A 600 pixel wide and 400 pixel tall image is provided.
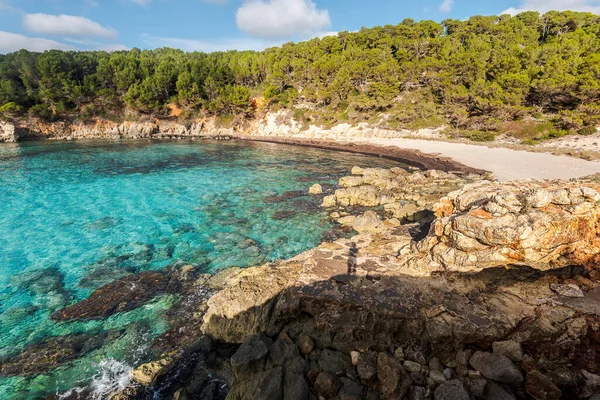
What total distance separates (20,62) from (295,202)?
89.9m

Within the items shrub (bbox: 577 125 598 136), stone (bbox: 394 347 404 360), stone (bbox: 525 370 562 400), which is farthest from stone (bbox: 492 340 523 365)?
shrub (bbox: 577 125 598 136)

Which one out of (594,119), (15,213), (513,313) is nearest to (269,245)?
(513,313)

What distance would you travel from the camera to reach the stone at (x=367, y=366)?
5.30m

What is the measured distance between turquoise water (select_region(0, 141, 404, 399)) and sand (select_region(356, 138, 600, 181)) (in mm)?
8150

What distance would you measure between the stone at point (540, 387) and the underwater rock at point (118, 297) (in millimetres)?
10542

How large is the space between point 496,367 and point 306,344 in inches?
141

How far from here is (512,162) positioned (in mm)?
26984

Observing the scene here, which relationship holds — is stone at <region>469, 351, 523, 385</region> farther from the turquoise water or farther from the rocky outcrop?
the turquoise water

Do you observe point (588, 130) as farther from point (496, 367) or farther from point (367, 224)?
point (496, 367)

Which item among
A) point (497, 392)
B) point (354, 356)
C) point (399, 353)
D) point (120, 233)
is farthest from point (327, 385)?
point (120, 233)

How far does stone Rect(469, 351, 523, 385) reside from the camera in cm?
492

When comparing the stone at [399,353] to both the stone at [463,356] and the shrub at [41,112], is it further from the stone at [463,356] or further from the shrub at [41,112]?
the shrub at [41,112]

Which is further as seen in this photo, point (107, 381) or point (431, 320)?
point (107, 381)

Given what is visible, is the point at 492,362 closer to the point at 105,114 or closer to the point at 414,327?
the point at 414,327
